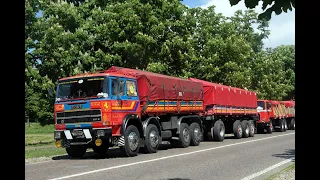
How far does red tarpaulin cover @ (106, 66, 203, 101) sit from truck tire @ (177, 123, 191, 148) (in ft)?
4.18

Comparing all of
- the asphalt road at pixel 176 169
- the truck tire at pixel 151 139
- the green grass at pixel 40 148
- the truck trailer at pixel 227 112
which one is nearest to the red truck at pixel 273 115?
the truck trailer at pixel 227 112

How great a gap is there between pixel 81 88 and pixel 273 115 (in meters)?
20.0

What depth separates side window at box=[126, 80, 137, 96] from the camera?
13863 millimetres

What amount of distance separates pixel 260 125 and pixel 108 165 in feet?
66.2

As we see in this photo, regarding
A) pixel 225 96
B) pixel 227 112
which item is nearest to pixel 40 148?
pixel 225 96

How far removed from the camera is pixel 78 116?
13.1 meters

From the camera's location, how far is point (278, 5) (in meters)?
3.66

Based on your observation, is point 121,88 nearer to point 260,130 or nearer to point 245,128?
point 245,128

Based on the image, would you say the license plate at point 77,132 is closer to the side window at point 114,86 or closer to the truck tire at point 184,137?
the side window at point 114,86

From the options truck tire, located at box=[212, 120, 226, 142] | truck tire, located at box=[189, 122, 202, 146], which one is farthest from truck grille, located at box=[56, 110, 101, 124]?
truck tire, located at box=[212, 120, 226, 142]

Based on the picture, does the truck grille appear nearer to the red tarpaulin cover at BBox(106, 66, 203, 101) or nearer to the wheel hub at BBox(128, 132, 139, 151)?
the wheel hub at BBox(128, 132, 139, 151)

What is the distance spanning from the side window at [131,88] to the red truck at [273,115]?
16276 millimetres

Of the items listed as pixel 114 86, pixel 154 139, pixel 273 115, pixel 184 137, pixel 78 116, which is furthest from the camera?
pixel 273 115

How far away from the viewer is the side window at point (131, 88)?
1386 centimetres
